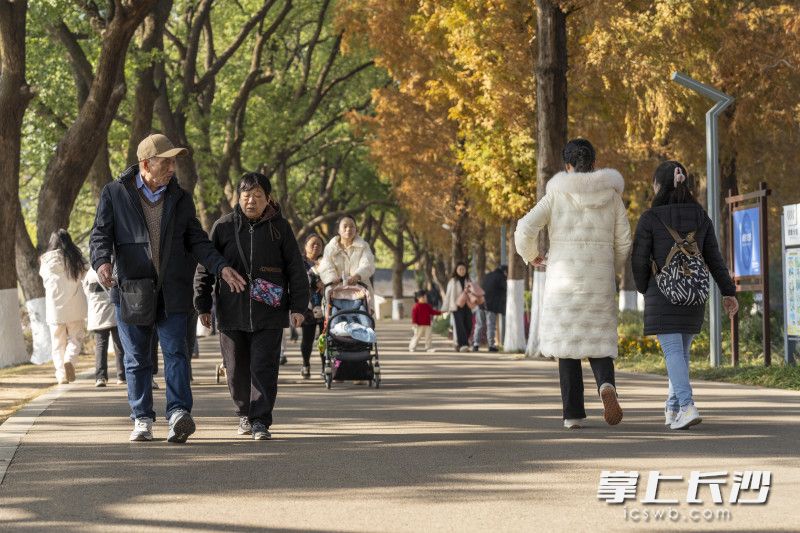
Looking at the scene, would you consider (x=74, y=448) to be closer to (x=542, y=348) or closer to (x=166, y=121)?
(x=542, y=348)

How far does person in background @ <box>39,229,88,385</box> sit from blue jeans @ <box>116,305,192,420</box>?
738 cm

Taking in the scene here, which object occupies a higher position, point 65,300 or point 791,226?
point 791,226

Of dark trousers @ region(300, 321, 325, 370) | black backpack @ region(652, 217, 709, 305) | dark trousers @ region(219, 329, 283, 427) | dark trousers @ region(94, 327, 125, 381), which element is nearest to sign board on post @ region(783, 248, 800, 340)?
dark trousers @ region(300, 321, 325, 370)

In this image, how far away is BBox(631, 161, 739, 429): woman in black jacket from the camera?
11.0 metres

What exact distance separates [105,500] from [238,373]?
3.25 meters

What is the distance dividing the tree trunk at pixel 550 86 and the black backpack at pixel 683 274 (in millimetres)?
13252

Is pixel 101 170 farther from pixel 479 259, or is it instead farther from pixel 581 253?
pixel 581 253

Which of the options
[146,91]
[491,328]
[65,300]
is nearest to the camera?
[65,300]

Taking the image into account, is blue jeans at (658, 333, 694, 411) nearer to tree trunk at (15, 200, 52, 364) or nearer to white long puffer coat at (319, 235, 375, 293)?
white long puffer coat at (319, 235, 375, 293)

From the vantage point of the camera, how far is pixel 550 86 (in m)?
24.4

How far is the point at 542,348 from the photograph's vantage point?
11.3 m

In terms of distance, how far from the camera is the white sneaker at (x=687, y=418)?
11.0 metres

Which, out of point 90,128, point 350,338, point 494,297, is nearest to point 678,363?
point 350,338

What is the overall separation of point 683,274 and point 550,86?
541 inches
